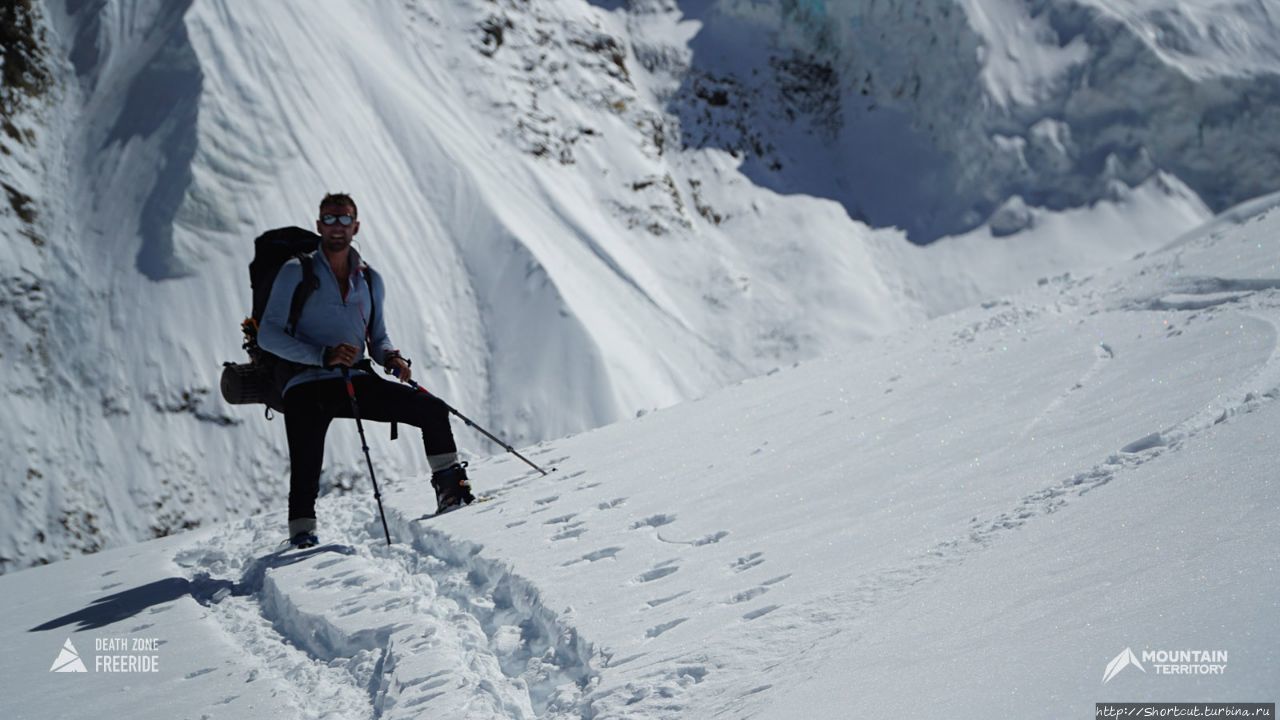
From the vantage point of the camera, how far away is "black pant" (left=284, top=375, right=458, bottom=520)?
19.8ft

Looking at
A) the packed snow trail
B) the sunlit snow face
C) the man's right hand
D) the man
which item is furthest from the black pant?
the sunlit snow face

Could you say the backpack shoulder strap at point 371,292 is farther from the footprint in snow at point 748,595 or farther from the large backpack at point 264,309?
the footprint in snow at point 748,595

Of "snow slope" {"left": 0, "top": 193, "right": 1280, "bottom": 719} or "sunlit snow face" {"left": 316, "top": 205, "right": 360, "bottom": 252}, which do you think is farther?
"sunlit snow face" {"left": 316, "top": 205, "right": 360, "bottom": 252}

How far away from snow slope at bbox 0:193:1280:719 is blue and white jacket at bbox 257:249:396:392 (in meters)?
1.17

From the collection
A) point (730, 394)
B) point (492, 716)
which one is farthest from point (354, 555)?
point (730, 394)

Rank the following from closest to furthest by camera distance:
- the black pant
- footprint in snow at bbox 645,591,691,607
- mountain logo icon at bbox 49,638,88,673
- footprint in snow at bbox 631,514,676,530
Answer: footprint in snow at bbox 645,591,691,607
mountain logo icon at bbox 49,638,88,673
footprint in snow at bbox 631,514,676,530
the black pant

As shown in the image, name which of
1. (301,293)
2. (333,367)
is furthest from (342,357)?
(301,293)

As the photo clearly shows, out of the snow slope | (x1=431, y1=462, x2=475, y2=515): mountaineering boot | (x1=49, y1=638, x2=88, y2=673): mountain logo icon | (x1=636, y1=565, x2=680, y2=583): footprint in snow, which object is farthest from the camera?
(x1=431, y1=462, x2=475, y2=515): mountaineering boot

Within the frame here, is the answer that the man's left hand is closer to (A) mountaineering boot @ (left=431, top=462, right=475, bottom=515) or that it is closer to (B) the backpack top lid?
(A) mountaineering boot @ (left=431, top=462, right=475, bottom=515)

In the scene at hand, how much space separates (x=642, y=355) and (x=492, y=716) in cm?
1324

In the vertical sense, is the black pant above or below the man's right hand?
below

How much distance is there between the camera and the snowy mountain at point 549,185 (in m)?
12.9

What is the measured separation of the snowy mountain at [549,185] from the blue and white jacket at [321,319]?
714cm

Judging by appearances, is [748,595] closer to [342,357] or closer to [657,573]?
[657,573]
